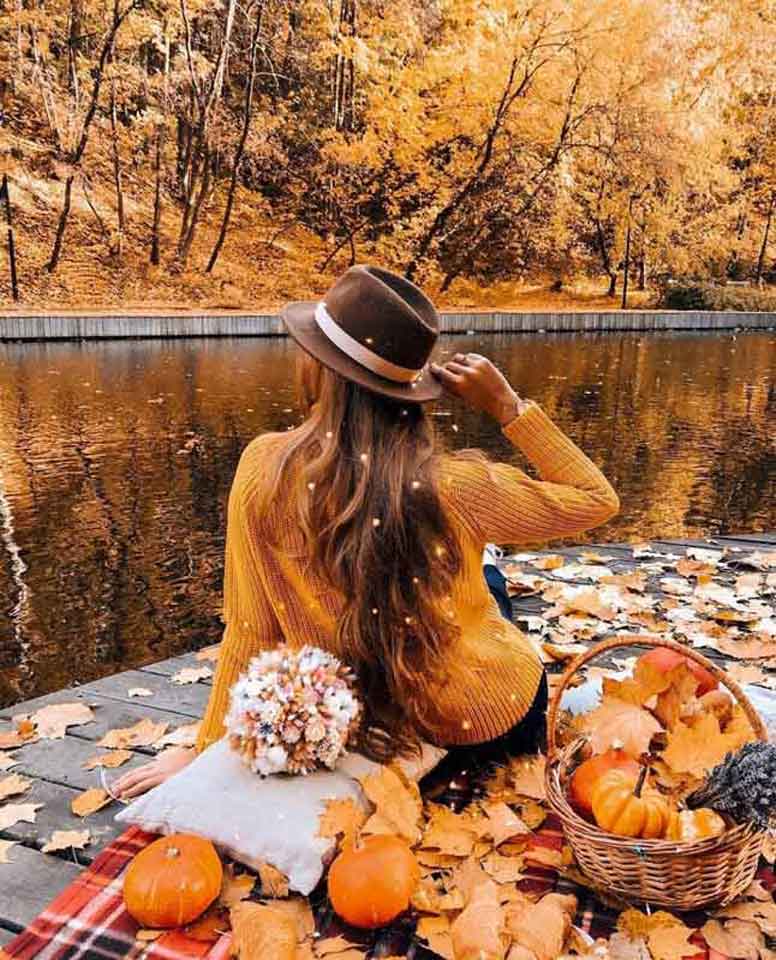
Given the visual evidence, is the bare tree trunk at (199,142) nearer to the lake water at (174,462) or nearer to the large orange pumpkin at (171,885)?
the lake water at (174,462)

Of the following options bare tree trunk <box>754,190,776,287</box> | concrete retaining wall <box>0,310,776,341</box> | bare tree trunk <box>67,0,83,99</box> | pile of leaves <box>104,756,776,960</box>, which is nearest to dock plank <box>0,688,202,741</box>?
pile of leaves <box>104,756,776,960</box>

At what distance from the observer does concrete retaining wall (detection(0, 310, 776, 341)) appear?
14.0 meters

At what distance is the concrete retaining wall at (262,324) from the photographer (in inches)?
550

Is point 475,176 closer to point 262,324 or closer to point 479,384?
point 262,324

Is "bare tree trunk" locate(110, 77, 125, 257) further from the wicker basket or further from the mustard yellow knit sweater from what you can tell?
the wicker basket

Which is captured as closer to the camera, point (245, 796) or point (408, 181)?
point (245, 796)

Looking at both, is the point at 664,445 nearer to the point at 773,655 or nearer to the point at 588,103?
the point at 773,655

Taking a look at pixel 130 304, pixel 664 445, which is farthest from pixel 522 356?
pixel 130 304

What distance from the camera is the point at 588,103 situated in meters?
23.3

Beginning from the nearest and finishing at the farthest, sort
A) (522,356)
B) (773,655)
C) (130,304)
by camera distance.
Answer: (773,655)
(522,356)
(130,304)

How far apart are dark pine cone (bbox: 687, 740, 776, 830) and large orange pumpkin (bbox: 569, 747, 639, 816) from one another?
149 millimetres

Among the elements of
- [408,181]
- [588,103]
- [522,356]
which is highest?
[588,103]

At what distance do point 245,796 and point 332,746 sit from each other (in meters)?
0.21

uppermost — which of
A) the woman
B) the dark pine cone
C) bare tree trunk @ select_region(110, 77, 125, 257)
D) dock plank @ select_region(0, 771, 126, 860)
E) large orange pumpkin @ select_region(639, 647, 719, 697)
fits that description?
bare tree trunk @ select_region(110, 77, 125, 257)
